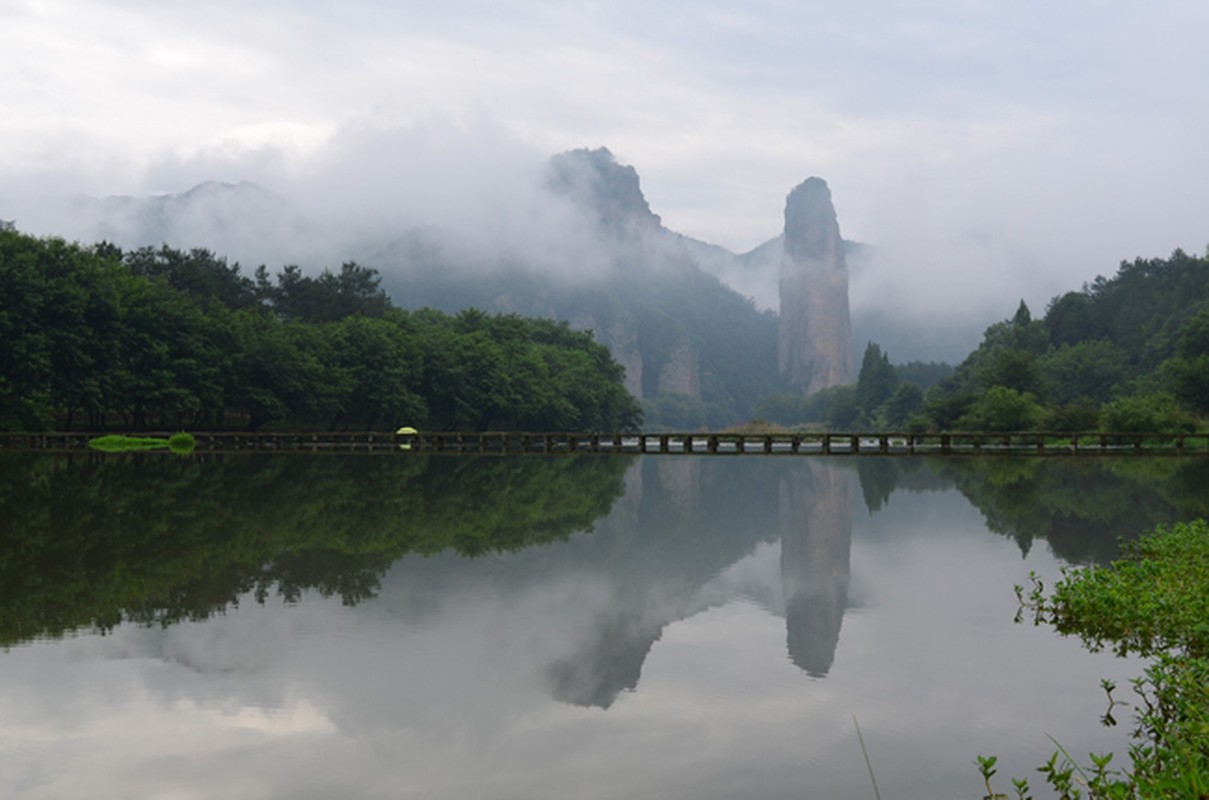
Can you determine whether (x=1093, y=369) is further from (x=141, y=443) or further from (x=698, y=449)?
(x=141, y=443)

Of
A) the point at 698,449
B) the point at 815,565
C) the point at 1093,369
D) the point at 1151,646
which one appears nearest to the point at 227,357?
the point at 698,449

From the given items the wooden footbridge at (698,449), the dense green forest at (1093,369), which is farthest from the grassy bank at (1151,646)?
the dense green forest at (1093,369)

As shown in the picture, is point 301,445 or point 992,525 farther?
point 301,445

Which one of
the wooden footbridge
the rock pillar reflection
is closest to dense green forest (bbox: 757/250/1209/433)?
the wooden footbridge

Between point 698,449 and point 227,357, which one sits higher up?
point 227,357

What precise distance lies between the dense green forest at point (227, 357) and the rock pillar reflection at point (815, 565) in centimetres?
4821

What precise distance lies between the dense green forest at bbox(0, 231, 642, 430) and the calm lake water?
145 ft

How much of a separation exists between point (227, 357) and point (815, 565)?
65.1 meters

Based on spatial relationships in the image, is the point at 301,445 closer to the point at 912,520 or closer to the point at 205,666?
the point at 912,520

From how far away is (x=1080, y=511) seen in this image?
97.4 feet

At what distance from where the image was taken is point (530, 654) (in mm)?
13062

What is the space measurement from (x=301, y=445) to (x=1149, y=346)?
4115 inches

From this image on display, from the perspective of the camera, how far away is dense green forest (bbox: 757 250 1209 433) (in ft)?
270

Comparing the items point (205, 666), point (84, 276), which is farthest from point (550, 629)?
point (84, 276)
